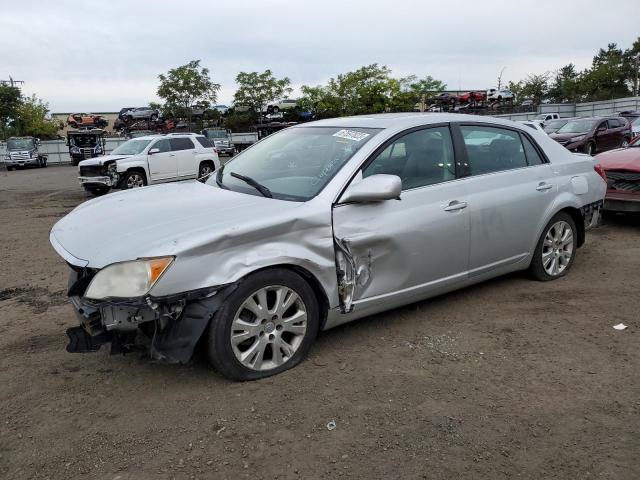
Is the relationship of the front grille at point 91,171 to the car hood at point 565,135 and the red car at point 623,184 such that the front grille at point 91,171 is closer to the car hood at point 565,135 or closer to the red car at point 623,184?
the red car at point 623,184

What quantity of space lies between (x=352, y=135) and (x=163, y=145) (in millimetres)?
12696

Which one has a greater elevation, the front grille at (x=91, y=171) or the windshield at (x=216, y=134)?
the windshield at (x=216, y=134)

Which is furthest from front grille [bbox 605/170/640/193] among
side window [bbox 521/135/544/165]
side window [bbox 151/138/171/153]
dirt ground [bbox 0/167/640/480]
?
side window [bbox 151/138/171/153]

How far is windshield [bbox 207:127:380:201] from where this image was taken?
12.2 feet

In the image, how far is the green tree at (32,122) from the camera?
47094 mm

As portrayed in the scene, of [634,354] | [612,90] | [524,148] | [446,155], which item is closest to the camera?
[634,354]

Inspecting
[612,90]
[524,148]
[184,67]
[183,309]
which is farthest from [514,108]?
[183,309]

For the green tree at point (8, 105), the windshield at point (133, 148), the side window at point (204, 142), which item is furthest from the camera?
the green tree at point (8, 105)

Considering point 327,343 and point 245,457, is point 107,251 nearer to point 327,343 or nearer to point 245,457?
point 245,457

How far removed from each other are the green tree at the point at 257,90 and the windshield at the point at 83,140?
71.2ft

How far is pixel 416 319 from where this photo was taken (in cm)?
429

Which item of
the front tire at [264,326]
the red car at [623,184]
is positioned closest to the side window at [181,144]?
the red car at [623,184]

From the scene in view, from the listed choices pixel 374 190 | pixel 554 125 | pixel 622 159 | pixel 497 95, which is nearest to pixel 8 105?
pixel 497 95

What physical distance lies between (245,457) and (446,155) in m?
2.70
